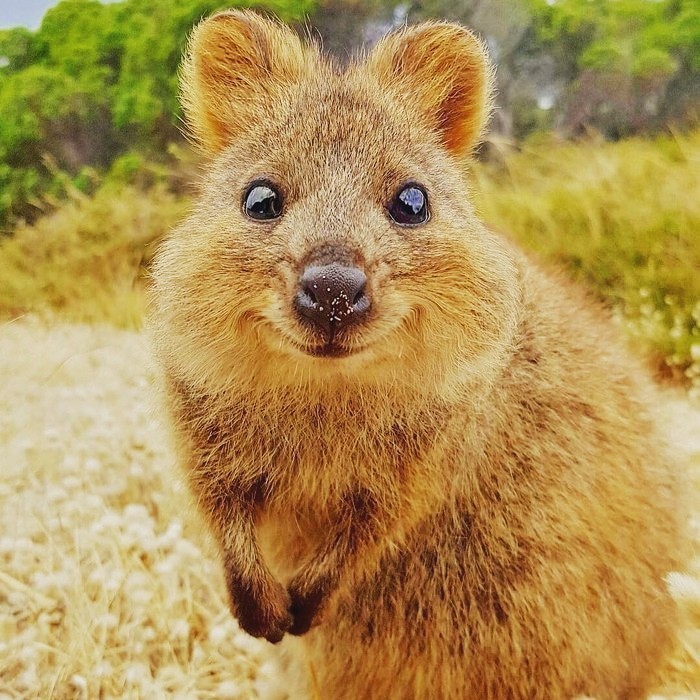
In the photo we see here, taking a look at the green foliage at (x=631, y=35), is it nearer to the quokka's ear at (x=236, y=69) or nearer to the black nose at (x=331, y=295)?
the quokka's ear at (x=236, y=69)

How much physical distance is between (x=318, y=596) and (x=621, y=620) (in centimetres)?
68

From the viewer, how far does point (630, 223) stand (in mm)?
3078

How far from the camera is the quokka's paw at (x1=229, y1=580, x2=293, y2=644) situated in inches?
61.9

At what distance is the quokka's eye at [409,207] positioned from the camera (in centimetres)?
134

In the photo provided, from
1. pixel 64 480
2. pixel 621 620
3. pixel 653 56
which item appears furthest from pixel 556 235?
pixel 64 480

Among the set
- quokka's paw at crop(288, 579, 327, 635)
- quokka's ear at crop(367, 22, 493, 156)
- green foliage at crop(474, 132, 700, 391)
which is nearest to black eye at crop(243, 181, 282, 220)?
quokka's ear at crop(367, 22, 493, 156)

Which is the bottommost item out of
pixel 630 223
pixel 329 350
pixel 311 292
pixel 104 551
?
pixel 104 551

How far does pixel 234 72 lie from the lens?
5.22ft

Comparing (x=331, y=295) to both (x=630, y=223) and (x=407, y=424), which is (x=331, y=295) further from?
(x=630, y=223)

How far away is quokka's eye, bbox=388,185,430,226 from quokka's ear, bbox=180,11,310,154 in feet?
1.25

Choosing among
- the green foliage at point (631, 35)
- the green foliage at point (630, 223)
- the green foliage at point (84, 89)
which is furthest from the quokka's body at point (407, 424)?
the green foliage at point (630, 223)

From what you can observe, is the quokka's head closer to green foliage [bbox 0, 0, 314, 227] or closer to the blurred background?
the blurred background

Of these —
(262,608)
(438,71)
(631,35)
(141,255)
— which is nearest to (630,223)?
(631,35)

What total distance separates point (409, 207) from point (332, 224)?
0.20m
